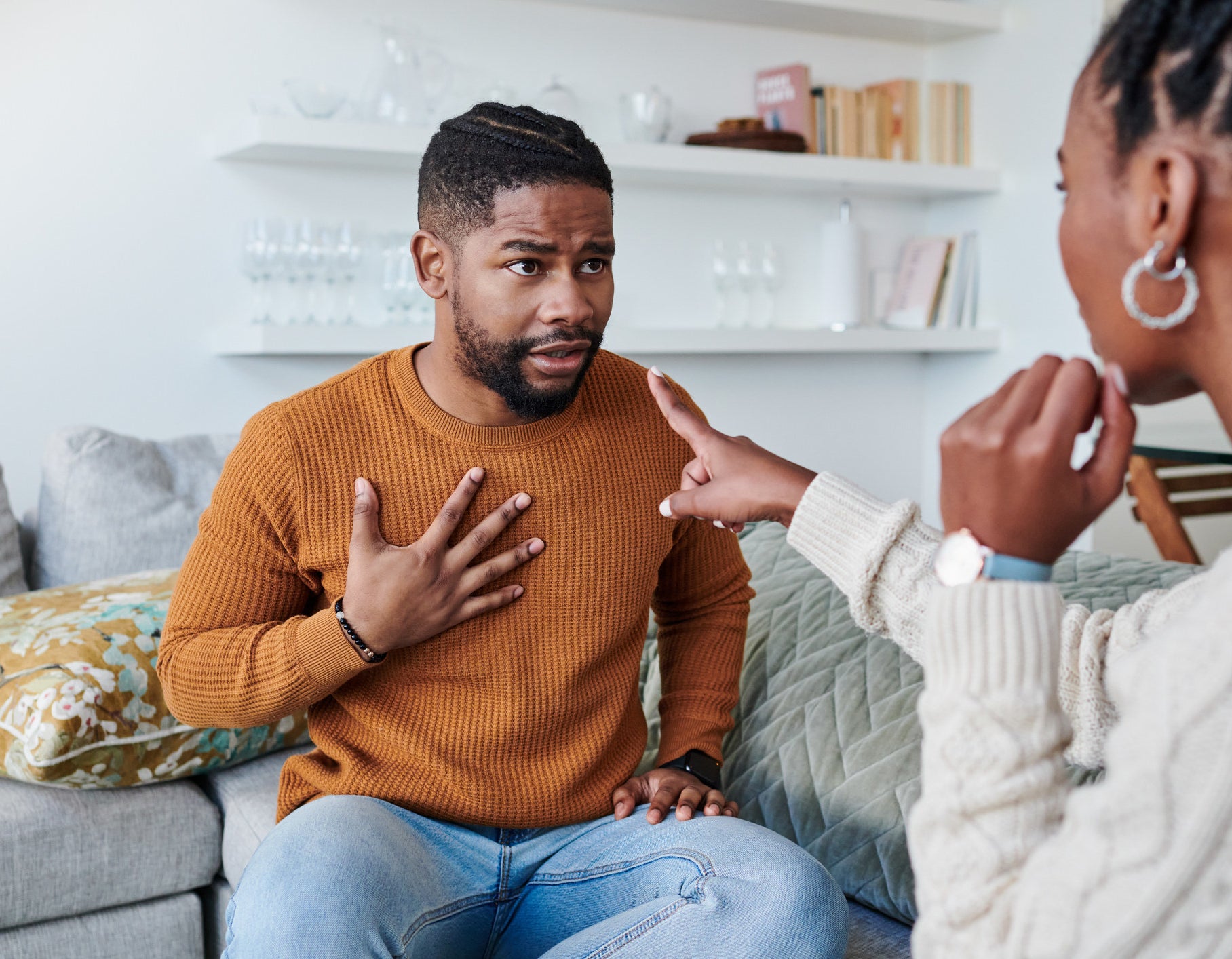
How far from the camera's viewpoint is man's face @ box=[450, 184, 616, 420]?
49.6 inches

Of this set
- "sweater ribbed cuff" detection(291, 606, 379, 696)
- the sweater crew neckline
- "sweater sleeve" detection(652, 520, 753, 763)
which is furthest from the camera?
"sweater sleeve" detection(652, 520, 753, 763)

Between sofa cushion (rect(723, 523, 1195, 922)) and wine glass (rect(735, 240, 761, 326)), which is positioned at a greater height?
wine glass (rect(735, 240, 761, 326))

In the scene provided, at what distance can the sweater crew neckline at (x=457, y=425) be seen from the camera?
1.32 meters

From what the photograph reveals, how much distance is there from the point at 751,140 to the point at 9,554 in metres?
2.12

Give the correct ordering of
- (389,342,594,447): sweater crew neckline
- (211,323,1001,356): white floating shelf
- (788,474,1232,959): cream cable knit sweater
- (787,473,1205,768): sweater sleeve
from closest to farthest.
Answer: (788,474,1232,959): cream cable knit sweater → (787,473,1205,768): sweater sleeve → (389,342,594,447): sweater crew neckline → (211,323,1001,356): white floating shelf

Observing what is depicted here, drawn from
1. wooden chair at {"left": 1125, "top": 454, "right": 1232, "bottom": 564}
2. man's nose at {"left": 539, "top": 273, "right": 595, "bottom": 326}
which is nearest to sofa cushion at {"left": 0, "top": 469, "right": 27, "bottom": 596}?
man's nose at {"left": 539, "top": 273, "right": 595, "bottom": 326}

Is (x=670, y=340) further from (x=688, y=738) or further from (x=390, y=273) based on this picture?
(x=688, y=738)

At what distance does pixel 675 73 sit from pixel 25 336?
5.96ft

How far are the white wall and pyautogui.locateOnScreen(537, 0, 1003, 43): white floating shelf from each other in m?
0.04

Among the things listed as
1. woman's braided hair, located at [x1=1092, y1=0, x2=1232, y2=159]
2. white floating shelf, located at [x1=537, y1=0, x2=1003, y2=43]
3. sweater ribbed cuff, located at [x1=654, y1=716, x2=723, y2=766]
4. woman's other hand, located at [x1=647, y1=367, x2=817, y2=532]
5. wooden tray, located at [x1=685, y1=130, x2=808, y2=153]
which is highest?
white floating shelf, located at [x1=537, y1=0, x2=1003, y2=43]

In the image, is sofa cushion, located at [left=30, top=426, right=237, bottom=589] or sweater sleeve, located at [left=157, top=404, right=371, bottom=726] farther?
sofa cushion, located at [left=30, top=426, right=237, bottom=589]

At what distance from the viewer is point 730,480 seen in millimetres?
1123

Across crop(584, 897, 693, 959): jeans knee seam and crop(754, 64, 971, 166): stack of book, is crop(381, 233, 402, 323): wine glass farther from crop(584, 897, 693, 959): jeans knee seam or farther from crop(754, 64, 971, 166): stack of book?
crop(584, 897, 693, 959): jeans knee seam

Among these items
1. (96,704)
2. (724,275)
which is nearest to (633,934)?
(96,704)
